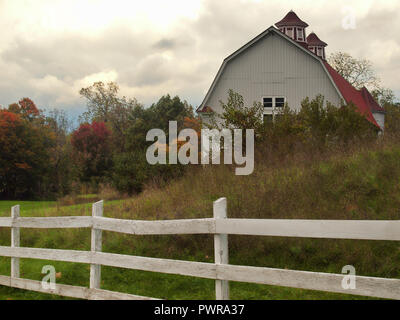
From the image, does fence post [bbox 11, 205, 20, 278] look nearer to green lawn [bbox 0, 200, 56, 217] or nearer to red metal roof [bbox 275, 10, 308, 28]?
green lawn [bbox 0, 200, 56, 217]

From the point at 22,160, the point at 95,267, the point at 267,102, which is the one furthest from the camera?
the point at 22,160

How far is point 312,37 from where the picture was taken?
53.4 meters

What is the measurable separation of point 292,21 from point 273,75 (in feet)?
39.0

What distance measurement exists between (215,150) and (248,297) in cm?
881

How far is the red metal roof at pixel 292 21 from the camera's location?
41125 mm

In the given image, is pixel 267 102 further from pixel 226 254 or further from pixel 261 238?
pixel 226 254

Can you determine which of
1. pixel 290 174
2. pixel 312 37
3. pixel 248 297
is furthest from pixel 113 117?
pixel 248 297

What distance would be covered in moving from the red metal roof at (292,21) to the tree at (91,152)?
2021 cm

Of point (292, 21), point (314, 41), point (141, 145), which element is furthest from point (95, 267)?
point (314, 41)

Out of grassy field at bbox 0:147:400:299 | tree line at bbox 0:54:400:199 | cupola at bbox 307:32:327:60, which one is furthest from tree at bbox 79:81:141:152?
grassy field at bbox 0:147:400:299

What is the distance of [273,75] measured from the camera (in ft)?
104

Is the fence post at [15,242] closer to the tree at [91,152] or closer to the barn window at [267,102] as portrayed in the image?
the barn window at [267,102]

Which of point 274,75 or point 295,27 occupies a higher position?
point 295,27

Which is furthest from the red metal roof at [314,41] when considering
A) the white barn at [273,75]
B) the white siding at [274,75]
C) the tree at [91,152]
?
the tree at [91,152]
